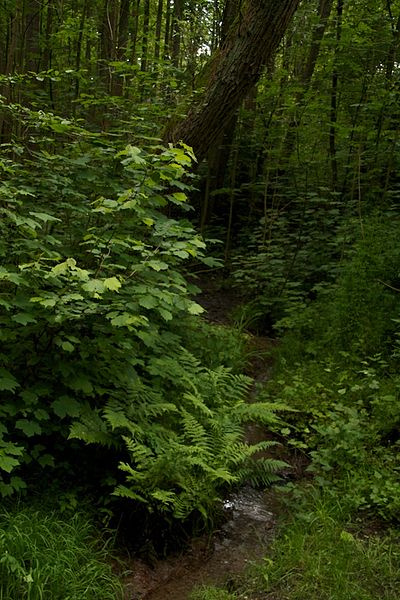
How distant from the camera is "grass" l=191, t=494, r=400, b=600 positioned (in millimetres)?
3025

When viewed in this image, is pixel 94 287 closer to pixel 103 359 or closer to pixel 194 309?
pixel 194 309

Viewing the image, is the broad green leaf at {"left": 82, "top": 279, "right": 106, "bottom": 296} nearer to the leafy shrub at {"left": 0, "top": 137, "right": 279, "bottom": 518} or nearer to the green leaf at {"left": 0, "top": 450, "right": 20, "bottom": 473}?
the leafy shrub at {"left": 0, "top": 137, "right": 279, "bottom": 518}

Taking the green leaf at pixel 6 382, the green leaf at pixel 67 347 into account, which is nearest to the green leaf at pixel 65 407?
the green leaf at pixel 6 382

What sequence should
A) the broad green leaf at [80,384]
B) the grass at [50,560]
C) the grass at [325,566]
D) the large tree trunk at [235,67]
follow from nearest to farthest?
the grass at [50,560]
the grass at [325,566]
the broad green leaf at [80,384]
the large tree trunk at [235,67]

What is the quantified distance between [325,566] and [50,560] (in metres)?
1.62

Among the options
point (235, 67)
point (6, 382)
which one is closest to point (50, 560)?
point (6, 382)

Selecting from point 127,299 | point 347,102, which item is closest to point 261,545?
point 127,299

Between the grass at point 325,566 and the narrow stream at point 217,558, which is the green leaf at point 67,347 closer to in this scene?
the narrow stream at point 217,558

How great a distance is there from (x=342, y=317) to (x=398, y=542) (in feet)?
10.7

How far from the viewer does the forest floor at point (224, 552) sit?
3.19 meters

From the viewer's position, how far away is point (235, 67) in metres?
5.62

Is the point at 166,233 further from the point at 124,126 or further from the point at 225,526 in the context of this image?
the point at 124,126

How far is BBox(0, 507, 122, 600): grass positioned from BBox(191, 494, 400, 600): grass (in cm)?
61

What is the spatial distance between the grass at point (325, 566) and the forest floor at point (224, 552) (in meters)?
→ 0.14
